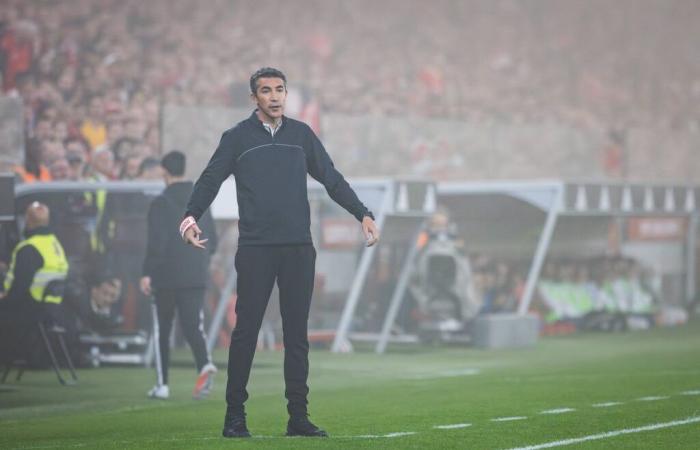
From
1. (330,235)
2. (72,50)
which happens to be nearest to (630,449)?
(330,235)

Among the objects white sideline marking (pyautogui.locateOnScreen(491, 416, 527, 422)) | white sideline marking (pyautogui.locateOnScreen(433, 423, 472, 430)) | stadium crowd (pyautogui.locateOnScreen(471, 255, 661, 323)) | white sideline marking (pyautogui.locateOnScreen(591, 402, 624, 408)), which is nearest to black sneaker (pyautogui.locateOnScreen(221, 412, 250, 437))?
white sideline marking (pyautogui.locateOnScreen(433, 423, 472, 430))

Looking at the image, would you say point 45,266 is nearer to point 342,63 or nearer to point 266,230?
point 266,230

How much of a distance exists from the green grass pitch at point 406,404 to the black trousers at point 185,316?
399 mm

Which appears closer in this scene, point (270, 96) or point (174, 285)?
point (270, 96)

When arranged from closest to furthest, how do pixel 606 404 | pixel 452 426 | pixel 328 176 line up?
pixel 328 176
pixel 452 426
pixel 606 404

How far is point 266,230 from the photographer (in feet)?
25.3

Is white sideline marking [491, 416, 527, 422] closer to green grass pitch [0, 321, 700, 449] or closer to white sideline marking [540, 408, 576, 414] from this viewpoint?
green grass pitch [0, 321, 700, 449]

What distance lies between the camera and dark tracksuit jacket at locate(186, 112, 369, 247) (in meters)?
7.70

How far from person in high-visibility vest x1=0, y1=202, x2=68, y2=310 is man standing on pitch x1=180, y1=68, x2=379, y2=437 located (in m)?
5.83

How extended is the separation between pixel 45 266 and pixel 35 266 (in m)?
0.12

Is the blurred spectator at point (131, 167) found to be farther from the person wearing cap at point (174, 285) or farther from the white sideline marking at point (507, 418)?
the white sideline marking at point (507, 418)

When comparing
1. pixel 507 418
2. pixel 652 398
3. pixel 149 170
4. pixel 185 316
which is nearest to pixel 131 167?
pixel 149 170

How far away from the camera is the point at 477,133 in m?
29.8

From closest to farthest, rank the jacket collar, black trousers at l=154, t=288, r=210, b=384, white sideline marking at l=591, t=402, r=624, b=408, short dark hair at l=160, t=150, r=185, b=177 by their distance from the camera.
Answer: white sideline marking at l=591, t=402, r=624, b=408, black trousers at l=154, t=288, r=210, b=384, short dark hair at l=160, t=150, r=185, b=177, the jacket collar
